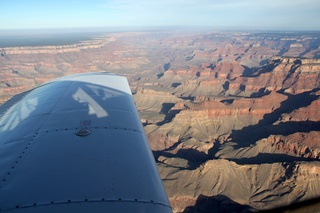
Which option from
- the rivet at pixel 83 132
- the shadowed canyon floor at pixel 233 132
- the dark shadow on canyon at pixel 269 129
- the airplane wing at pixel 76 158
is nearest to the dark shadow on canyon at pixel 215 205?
the shadowed canyon floor at pixel 233 132

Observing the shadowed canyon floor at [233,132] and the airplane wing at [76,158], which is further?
the shadowed canyon floor at [233,132]

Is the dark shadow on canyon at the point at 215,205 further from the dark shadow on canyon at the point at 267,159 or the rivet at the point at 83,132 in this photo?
the rivet at the point at 83,132

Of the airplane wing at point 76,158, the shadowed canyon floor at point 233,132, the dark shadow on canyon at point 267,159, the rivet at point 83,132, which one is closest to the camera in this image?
the airplane wing at point 76,158

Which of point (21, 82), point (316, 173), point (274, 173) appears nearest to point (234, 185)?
point (274, 173)

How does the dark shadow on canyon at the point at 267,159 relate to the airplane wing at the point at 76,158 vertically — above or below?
below

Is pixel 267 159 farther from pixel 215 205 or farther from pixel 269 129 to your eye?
pixel 269 129

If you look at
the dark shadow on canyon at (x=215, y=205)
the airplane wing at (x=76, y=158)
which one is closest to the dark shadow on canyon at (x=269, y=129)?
the dark shadow on canyon at (x=215, y=205)

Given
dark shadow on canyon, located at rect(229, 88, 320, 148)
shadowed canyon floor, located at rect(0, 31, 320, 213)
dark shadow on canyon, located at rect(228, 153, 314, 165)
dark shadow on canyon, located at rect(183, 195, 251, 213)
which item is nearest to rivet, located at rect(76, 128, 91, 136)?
shadowed canyon floor, located at rect(0, 31, 320, 213)

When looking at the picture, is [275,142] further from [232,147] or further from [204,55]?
[204,55]

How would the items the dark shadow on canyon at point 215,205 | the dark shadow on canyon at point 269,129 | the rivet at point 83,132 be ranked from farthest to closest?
the dark shadow on canyon at point 269,129
the dark shadow on canyon at point 215,205
the rivet at point 83,132
